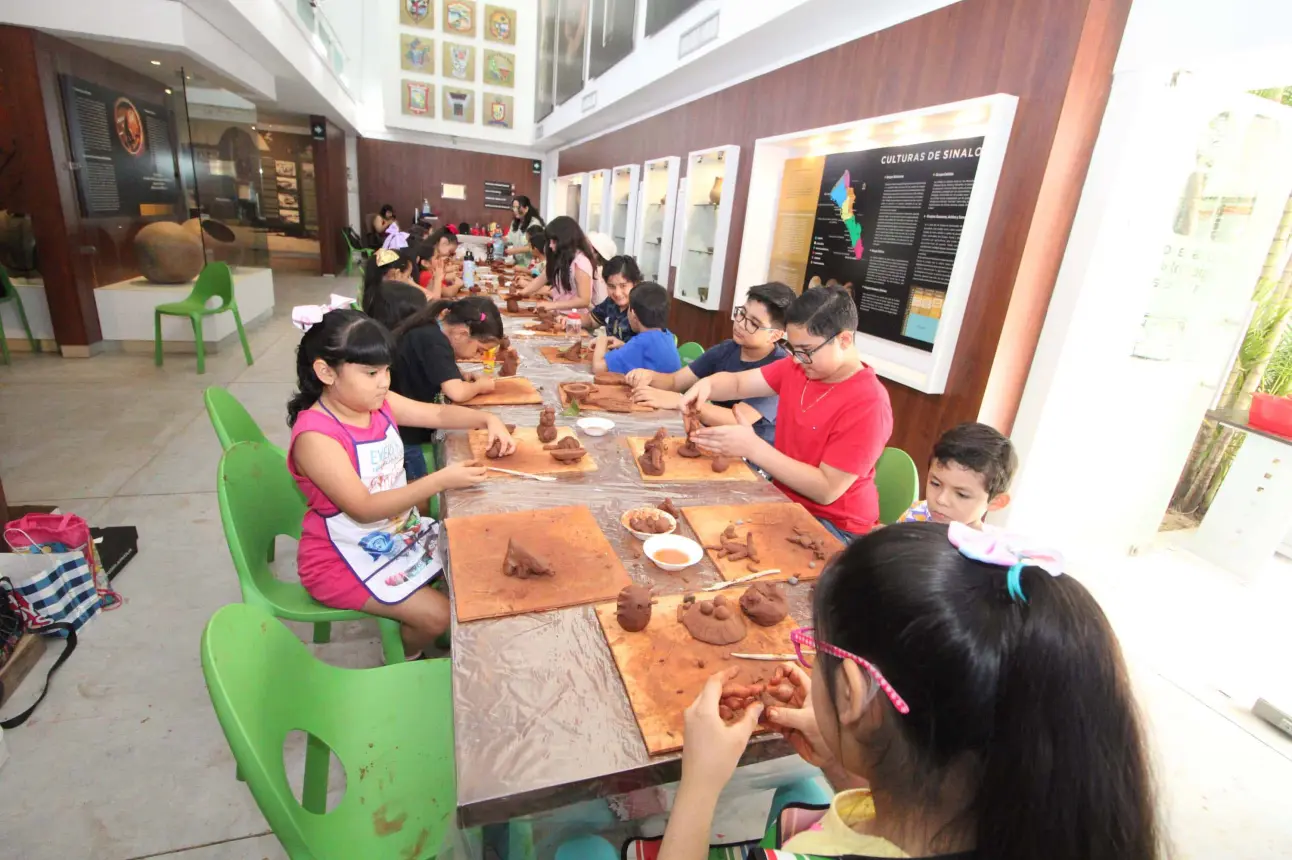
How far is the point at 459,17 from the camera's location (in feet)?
41.4

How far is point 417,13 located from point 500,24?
66.4 inches

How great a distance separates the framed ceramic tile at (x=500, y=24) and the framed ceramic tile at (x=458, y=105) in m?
1.30

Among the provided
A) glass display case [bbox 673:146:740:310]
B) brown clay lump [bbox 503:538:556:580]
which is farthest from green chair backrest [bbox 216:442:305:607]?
glass display case [bbox 673:146:740:310]

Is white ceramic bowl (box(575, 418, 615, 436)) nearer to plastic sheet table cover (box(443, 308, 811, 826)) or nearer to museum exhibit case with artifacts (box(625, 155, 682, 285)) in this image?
plastic sheet table cover (box(443, 308, 811, 826))

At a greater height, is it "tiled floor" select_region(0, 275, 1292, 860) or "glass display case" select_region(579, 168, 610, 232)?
→ "glass display case" select_region(579, 168, 610, 232)

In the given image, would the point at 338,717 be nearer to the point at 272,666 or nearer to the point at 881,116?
the point at 272,666

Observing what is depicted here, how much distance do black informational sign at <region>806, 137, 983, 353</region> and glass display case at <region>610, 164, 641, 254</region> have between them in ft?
12.7

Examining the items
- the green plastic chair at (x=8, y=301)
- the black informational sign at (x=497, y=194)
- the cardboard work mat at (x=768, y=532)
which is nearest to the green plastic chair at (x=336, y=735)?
the cardboard work mat at (x=768, y=532)

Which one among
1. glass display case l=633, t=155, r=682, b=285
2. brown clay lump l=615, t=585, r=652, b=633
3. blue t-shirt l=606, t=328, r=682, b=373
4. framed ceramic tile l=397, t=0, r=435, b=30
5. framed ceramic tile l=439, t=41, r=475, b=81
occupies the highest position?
framed ceramic tile l=397, t=0, r=435, b=30

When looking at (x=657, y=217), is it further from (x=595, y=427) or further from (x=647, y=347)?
(x=595, y=427)

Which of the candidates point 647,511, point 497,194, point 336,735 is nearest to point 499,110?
point 497,194

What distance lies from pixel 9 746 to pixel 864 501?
2.92 meters

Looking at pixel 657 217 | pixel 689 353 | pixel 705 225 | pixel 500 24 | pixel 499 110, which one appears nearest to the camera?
pixel 689 353

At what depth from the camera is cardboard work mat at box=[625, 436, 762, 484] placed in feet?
6.86
